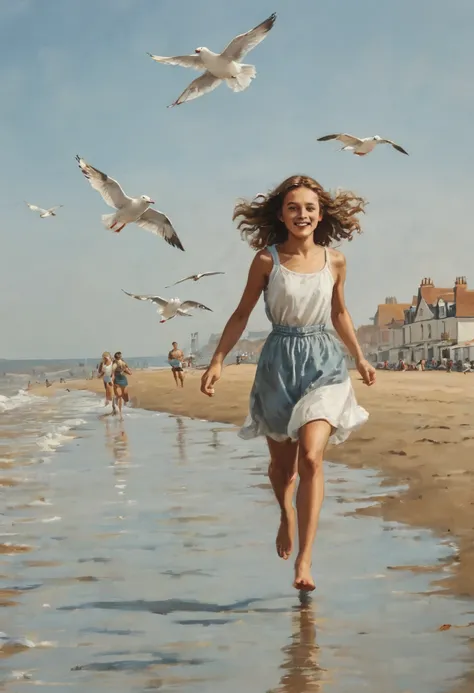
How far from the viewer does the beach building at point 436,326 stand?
81875mm

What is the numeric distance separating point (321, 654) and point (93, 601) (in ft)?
4.51

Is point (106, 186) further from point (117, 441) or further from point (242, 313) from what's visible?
point (242, 313)

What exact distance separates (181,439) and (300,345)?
10111mm

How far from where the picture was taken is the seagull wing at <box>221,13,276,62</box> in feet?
39.9

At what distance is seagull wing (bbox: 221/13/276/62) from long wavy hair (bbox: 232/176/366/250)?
7.79 m

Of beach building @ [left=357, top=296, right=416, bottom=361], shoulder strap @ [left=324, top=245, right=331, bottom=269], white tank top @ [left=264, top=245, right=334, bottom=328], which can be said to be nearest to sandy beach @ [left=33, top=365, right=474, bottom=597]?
white tank top @ [left=264, top=245, right=334, bottom=328]

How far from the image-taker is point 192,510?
24.0ft

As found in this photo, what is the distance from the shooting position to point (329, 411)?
4.55 metres

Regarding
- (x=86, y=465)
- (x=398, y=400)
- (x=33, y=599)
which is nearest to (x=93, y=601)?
(x=33, y=599)

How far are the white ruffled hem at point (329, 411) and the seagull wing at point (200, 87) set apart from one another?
8.01 metres

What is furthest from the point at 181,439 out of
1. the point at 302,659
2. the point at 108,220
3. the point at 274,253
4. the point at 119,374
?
the point at 302,659

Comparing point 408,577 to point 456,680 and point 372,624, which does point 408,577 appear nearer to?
point 372,624

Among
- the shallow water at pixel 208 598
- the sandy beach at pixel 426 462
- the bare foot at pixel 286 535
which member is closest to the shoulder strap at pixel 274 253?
the bare foot at pixel 286 535

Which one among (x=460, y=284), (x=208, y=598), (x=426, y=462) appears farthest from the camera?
(x=460, y=284)
